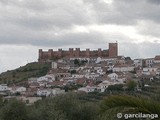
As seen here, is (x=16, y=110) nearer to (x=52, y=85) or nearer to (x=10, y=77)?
(x=52, y=85)

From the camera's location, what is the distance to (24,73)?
119 metres

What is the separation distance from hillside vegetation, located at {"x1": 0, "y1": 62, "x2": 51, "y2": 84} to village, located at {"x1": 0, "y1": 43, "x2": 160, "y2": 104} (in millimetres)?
2564

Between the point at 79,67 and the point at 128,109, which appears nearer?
the point at 128,109

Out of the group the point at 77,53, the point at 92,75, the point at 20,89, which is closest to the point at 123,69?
the point at 92,75

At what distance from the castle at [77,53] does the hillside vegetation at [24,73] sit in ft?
15.2

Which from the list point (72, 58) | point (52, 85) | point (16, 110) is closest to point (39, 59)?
point (72, 58)

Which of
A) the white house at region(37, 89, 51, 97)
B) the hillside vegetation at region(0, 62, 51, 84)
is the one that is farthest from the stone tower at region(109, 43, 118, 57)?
the white house at region(37, 89, 51, 97)

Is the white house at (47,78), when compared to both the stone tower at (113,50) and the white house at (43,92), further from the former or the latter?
the stone tower at (113,50)

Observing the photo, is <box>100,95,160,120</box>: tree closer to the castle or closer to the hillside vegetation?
the hillside vegetation

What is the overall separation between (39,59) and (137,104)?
413 feet

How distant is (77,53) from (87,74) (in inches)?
823

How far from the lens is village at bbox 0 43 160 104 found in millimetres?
93375

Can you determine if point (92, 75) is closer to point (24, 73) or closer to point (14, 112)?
point (24, 73)

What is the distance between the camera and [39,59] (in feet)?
427
